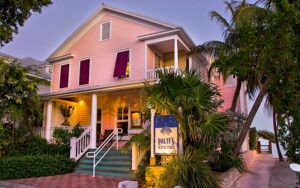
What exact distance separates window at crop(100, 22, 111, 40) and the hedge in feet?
25.3

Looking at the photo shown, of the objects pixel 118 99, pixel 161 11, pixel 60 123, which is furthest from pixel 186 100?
pixel 161 11

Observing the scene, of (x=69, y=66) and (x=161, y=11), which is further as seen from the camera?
(x=161, y=11)

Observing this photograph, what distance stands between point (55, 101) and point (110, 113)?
3.65m

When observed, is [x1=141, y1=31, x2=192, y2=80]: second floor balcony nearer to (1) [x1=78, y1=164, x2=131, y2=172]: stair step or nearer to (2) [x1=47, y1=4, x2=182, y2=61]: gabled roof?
(2) [x1=47, y1=4, x2=182, y2=61]: gabled roof

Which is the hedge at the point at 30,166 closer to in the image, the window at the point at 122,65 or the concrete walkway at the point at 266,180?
the window at the point at 122,65

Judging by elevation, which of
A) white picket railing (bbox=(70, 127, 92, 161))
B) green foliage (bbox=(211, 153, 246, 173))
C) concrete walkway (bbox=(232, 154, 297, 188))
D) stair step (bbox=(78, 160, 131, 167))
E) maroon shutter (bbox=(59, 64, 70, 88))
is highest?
maroon shutter (bbox=(59, 64, 70, 88))

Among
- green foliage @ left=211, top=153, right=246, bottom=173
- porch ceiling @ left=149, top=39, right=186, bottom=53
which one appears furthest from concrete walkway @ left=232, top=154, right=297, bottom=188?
porch ceiling @ left=149, top=39, right=186, bottom=53

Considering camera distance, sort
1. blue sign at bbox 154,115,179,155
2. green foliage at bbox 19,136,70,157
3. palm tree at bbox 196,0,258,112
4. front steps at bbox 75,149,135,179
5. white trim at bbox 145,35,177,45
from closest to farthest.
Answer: blue sign at bbox 154,115,179,155
front steps at bbox 75,149,135,179
palm tree at bbox 196,0,258,112
white trim at bbox 145,35,177,45
green foliage at bbox 19,136,70,157

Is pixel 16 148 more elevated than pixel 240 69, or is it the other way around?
pixel 240 69

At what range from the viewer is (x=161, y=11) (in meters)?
21.4

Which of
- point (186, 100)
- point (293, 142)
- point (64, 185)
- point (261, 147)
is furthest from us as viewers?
point (261, 147)

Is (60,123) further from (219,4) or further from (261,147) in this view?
(261,147)

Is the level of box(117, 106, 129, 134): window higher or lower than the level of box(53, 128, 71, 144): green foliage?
higher

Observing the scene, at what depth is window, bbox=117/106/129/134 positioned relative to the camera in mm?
16406
